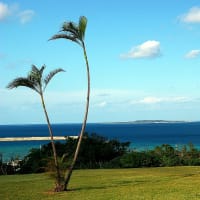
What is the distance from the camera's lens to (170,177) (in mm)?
22422

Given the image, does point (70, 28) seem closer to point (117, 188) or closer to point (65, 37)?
point (65, 37)

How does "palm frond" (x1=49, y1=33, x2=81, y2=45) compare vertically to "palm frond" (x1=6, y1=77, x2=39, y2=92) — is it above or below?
above

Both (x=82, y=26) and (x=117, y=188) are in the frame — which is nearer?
(x=82, y=26)

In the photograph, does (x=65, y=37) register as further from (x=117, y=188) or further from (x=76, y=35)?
(x=117, y=188)

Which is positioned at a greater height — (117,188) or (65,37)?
(65,37)

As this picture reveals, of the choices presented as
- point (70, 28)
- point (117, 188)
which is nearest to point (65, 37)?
point (70, 28)

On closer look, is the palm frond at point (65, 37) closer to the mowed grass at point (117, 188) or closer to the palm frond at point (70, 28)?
the palm frond at point (70, 28)

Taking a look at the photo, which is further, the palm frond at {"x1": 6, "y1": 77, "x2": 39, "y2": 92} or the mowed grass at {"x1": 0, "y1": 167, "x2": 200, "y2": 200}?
the palm frond at {"x1": 6, "y1": 77, "x2": 39, "y2": 92}

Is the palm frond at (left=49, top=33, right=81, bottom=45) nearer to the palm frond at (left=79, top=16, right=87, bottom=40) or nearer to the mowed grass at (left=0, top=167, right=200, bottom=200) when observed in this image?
the palm frond at (left=79, top=16, right=87, bottom=40)

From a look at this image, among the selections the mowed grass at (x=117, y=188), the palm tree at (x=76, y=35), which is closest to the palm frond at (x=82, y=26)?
the palm tree at (x=76, y=35)

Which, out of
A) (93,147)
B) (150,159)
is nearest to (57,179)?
(150,159)

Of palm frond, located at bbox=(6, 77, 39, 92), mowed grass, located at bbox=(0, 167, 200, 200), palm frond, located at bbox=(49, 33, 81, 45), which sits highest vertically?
palm frond, located at bbox=(49, 33, 81, 45)

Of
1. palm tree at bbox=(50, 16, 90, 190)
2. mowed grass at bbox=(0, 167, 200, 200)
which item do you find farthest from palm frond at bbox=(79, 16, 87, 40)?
mowed grass at bbox=(0, 167, 200, 200)

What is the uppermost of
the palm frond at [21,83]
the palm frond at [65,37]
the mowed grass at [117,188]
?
the palm frond at [65,37]
